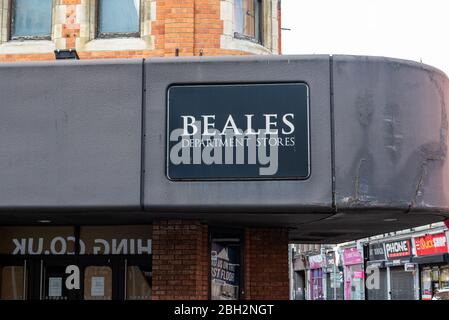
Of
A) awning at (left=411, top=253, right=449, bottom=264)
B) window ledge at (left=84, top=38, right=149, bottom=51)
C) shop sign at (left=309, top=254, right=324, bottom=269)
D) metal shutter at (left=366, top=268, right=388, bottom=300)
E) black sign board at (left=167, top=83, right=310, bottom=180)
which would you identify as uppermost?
window ledge at (left=84, top=38, right=149, bottom=51)

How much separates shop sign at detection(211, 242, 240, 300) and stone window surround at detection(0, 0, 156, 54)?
3.31 m

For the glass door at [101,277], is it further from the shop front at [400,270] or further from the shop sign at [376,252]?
the shop sign at [376,252]

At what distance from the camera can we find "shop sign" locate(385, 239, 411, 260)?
3000 cm

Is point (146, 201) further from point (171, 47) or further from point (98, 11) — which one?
point (98, 11)

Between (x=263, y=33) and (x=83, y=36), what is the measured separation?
2837 millimetres

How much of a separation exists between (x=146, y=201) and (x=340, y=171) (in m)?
2.55

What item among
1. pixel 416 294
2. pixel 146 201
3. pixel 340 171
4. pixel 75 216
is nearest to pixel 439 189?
pixel 340 171

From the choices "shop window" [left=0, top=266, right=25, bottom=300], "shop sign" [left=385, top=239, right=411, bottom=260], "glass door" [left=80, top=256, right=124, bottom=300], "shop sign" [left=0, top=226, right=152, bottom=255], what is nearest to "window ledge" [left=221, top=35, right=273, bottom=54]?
"shop sign" [left=0, top=226, right=152, bottom=255]

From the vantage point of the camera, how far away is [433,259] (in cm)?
2736

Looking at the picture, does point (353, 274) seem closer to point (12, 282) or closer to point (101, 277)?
point (101, 277)

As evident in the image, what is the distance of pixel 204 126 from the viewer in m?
10.1

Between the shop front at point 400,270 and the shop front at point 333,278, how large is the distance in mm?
5684

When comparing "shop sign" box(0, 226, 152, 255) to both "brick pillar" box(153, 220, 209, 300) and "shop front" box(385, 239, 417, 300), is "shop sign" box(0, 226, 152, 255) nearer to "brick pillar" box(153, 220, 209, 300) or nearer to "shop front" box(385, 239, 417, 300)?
"brick pillar" box(153, 220, 209, 300)

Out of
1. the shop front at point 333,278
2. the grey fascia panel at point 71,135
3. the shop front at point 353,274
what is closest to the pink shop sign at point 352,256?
the shop front at point 353,274
